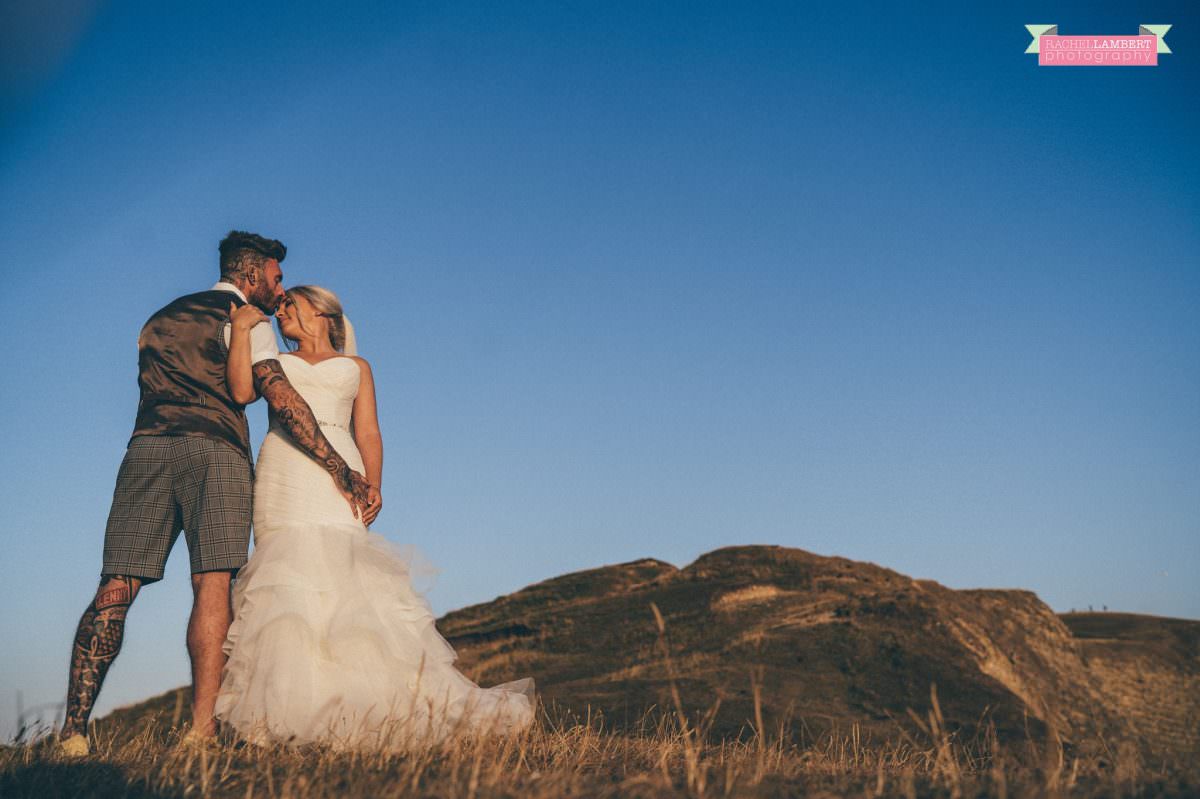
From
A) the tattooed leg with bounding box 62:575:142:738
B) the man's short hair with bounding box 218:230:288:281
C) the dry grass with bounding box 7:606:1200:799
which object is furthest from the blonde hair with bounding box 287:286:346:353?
the dry grass with bounding box 7:606:1200:799

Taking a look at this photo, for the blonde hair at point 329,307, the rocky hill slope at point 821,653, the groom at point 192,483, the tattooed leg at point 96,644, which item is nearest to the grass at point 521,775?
the tattooed leg at point 96,644

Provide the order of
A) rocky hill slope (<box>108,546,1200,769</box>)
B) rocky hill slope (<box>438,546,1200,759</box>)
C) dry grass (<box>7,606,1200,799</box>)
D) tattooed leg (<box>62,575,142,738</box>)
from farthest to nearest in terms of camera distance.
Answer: rocky hill slope (<box>438,546,1200,759</box>) → rocky hill slope (<box>108,546,1200,769</box>) → tattooed leg (<box>62,575,142,738</box>) → dry grass (<box>7,606,1200,799</box>)

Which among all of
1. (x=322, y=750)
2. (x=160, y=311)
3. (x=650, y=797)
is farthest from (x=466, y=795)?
(x=160, y=311)

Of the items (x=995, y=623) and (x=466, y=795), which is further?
(x=995, y=623)

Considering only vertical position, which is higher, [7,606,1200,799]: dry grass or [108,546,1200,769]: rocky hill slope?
[7,606,1200,799]: dry grass

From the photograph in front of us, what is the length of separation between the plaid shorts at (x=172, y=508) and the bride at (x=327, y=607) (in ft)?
0.67

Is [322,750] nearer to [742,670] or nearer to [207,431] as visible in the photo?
[207,431]

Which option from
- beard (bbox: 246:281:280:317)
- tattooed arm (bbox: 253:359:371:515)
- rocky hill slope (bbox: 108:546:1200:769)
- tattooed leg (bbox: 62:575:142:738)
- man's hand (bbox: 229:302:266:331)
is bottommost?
rocky hill slope (bbox: 108:546:1200:769)

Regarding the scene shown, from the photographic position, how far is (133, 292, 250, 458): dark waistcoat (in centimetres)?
558

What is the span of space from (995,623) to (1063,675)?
1766 mm

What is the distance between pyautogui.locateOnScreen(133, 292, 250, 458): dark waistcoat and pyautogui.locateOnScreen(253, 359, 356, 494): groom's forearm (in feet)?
0.83

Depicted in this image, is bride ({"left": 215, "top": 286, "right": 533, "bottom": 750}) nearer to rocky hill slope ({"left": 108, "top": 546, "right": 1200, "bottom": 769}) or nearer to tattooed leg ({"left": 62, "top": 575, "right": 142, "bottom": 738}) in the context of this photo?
tattooed leg ({"left": 62, "top": 575, "right": 142, "bottom": 738})

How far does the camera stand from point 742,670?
1500 centimetres

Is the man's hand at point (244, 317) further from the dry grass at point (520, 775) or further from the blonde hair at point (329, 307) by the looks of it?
the dry grass at point (520, 775)
